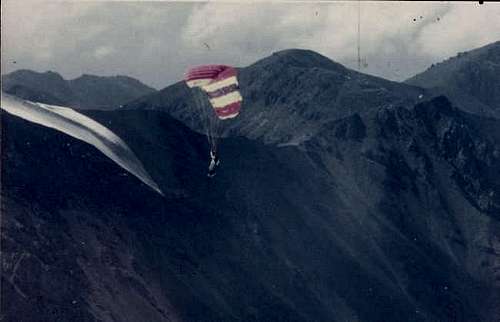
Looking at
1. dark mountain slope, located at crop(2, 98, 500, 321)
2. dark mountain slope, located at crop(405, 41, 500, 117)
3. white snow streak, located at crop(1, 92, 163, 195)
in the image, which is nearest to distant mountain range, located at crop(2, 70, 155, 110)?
dark mountain slope, located at crop(2, 98, 500, 321)

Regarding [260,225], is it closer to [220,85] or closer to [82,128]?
[82,128]

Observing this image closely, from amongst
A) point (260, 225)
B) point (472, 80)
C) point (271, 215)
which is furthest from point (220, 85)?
point (472, 80)

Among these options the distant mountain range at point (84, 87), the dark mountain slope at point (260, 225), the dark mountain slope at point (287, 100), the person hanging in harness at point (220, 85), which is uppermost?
the distant mountain range at point (84, 87)

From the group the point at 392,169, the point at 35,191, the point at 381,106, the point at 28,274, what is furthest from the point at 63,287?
the point at 381,106

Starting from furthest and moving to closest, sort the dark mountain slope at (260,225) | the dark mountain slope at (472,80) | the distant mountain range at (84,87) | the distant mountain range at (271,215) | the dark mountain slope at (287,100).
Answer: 1. the distant mountain range at (84,87)
2. the dark mountain slope at (472,80)
3. the dark mountain slope at (287,100)
4. the distant mountain range at (271,215)
5. the dark mountain slope at (260,225)

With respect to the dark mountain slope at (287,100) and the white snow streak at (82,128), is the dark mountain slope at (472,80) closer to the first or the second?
the dark mountain slope at (287,100)

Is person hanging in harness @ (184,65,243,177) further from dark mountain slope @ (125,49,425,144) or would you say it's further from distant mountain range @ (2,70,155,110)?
distant mountain range @ (2,70,155,110)

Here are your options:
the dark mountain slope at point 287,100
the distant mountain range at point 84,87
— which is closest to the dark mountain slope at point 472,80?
the dark mountain slope at point 287,100
